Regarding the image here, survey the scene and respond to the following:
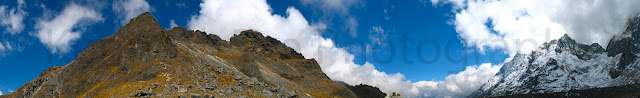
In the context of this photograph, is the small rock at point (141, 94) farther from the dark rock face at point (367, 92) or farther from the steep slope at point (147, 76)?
the dark rock face at point (367, 92)

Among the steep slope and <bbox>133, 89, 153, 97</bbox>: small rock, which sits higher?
the steep slope

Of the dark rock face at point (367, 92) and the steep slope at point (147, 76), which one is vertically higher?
the dark rock face at point (367, 92)

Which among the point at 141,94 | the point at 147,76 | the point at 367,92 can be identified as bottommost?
the point at 141,94

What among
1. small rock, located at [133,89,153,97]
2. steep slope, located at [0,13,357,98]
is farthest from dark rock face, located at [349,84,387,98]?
small rock, located at [133,89,153,97]

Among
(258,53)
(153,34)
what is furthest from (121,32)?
(258,53)

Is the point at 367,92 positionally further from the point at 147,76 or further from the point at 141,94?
the point at 141,94

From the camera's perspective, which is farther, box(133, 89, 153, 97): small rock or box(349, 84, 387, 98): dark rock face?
box(349, 84, 387, 98): dark rock face

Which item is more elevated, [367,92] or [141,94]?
[367,92]

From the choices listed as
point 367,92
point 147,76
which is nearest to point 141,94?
point 147,76

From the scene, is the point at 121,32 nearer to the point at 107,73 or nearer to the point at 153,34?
the point at 153,34

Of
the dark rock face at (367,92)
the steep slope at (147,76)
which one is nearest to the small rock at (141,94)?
the steep slope at (147,76)

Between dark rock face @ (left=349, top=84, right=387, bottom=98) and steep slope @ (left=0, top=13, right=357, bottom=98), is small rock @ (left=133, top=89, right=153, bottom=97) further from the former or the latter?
dark rock face @ (left=349, top=84, right=387, bottom=98)

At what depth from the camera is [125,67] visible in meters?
57.7

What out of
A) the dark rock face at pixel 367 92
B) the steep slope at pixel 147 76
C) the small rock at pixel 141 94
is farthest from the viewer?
the dark rock face at pixel 367 92
